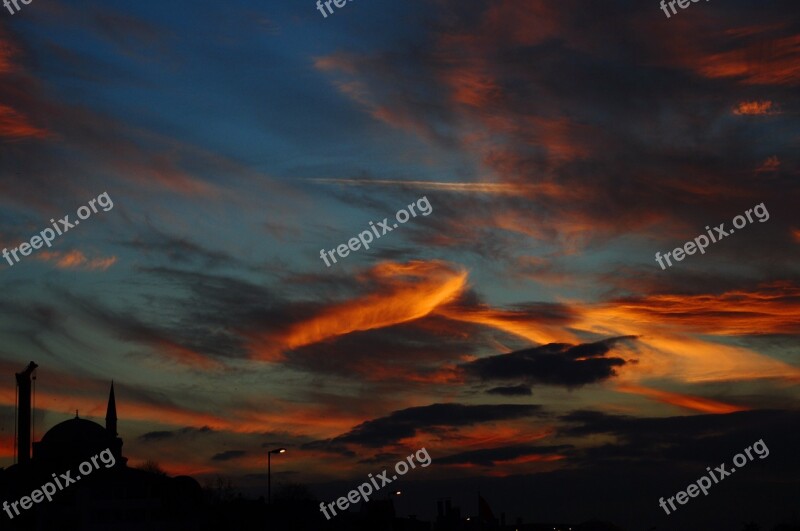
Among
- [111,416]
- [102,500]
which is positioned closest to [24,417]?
[111,416]

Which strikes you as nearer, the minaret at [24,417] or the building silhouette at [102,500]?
the building silhouette at [102,500]

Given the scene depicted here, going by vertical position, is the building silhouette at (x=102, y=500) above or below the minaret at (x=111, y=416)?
below

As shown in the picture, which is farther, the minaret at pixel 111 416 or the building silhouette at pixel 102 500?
the minaret at pixel 111 416

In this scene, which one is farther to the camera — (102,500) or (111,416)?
(111,416)

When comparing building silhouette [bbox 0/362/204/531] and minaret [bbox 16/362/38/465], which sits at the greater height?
minaret [bbox 16/362/38/465]

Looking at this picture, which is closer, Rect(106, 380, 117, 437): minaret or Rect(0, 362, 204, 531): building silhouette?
Rect(0, 362, 204, 531): building silhouette

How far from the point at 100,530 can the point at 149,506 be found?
4812mm

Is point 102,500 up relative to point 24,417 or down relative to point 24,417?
down

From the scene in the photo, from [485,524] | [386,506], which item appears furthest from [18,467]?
[485,524]

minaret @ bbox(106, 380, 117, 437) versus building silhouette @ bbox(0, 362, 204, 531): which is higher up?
minaret @ bbox(106, 380, 117, 437)

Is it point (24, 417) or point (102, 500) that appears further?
point (24, 417)

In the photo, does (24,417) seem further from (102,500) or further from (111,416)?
(102,500)

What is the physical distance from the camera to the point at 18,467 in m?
120

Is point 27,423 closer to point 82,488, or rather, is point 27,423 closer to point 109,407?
point 109,407
